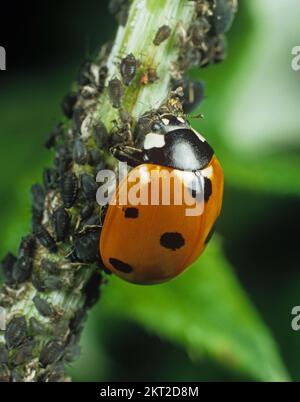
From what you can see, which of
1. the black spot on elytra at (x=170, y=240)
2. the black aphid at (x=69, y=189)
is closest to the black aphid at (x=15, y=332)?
the black aphid at (x=69, y=189)

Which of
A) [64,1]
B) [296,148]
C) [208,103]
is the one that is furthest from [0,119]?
[296,148]

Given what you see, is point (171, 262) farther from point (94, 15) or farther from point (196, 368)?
point (94, 15)

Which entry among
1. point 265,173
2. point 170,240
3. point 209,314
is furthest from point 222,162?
point 170,240

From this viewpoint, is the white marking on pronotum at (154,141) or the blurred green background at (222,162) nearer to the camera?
the white marking on pronotum at (154,141)

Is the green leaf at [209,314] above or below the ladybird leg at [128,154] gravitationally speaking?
below

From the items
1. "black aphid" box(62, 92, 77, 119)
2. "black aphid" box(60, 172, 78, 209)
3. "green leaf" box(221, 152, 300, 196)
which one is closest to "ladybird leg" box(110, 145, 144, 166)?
"black aphid" box(60, 172, 78, 209)

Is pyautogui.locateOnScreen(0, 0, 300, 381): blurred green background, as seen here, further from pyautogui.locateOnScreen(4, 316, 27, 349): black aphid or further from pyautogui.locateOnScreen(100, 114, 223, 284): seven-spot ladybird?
pyautogui.locateOnScreen(4, 316, 27, 349): black aphid

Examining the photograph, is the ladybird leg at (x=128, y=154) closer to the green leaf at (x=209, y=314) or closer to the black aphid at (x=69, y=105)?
the black aphid at (x=69, y=105)

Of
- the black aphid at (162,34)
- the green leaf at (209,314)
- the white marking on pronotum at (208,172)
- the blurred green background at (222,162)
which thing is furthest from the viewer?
the blurred green background at (222,162)
